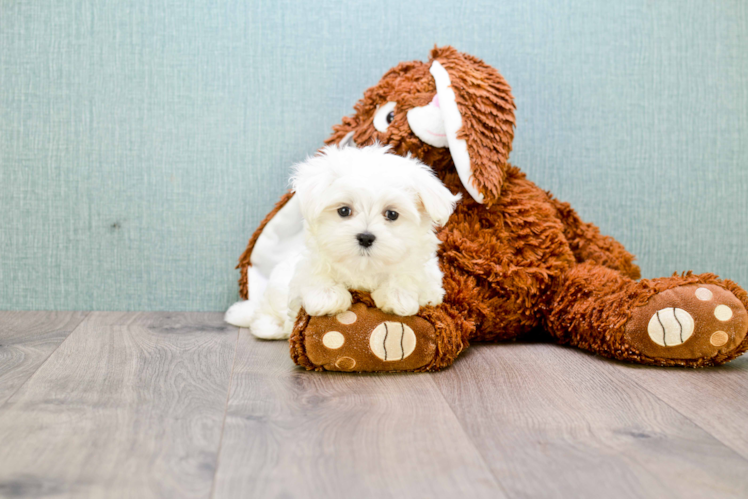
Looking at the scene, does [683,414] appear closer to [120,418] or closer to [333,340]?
[333,340]

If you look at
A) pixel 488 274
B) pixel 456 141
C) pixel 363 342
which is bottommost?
pixel 363 342

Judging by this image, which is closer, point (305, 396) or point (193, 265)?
point (305, 396)

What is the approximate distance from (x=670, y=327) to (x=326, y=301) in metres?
0.66

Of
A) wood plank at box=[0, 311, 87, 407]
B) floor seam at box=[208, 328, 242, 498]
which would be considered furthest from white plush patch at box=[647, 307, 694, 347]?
wood plank at box=[0, 311, 87, 407]

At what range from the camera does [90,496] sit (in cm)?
72

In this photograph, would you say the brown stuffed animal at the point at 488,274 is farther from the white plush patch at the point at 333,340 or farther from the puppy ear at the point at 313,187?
the puppy ear at the point at 313,187

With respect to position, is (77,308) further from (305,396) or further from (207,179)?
(305,396)

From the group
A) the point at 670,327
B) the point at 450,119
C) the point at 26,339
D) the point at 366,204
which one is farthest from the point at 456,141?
the point at 26,339

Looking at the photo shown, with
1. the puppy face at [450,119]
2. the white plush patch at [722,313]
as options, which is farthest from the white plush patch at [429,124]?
the white plush patch at [722,313]

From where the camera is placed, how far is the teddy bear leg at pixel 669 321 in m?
1.20

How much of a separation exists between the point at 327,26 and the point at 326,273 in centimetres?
78

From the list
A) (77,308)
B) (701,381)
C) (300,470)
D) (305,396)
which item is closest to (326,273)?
(305,396)

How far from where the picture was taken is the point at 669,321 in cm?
121

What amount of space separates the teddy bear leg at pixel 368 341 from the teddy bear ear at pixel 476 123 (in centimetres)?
35
